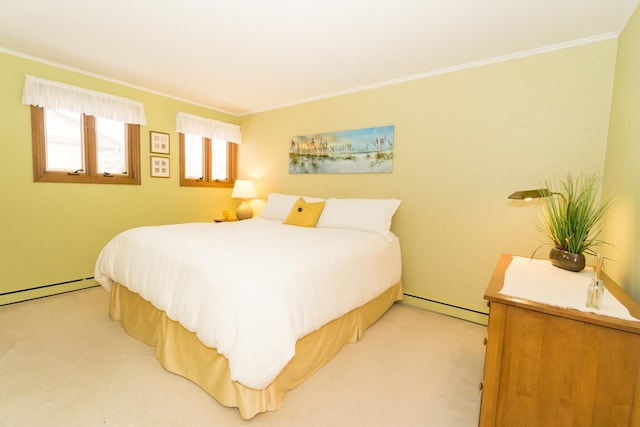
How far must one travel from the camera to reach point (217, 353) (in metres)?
1.53

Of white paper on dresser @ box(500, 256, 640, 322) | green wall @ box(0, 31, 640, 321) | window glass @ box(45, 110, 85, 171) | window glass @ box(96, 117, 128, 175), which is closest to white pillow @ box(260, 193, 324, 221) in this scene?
green wall @ box(0, 31, 640, 321)

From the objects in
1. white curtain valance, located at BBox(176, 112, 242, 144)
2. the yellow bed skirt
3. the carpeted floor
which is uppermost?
white curtain valance, located at BBox(176, 112, 242, 144)

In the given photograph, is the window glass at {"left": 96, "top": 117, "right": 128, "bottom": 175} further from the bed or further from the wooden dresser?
the wooden dresser

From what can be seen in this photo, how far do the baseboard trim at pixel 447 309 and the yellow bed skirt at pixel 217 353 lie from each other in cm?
72

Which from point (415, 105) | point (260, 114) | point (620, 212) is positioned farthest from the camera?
point (260, 114)

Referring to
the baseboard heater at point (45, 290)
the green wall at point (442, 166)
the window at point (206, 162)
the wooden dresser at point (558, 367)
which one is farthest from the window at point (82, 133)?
the wooden dresser at point (558, 367)

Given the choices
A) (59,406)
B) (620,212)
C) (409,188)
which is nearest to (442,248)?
(409,188)

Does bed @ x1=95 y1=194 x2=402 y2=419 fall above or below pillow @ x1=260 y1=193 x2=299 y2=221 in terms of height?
below

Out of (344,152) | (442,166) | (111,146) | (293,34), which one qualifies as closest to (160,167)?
(111,146)

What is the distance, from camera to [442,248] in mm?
2854

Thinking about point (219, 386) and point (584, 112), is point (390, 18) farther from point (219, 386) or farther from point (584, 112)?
point (219, 386)

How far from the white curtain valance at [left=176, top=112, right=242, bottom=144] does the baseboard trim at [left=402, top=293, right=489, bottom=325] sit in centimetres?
335

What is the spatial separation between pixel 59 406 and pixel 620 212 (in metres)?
3.32

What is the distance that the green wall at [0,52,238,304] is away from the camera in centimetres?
272
